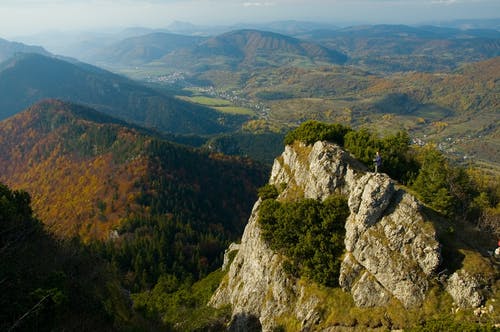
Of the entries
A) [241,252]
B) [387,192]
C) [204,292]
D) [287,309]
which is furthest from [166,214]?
[387,192]

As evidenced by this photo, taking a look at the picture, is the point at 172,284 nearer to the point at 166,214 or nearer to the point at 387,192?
the point at 166,214

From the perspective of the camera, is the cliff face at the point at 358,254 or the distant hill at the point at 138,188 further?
the distant hill at the point at 138,188

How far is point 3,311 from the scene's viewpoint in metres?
28.4

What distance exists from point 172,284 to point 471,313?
241 feet

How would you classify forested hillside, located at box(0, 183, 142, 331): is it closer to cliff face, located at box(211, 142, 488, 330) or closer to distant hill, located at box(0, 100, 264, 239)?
cliff face, located at box(211, 142, 488, 330)

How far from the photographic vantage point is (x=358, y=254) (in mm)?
45500

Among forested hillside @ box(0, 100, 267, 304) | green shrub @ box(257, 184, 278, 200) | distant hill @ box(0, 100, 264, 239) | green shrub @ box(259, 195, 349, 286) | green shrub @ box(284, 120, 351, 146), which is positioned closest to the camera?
green shrub @ box(259, 195, 349, 286)

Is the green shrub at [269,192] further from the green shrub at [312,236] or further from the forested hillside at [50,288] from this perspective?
the forested hillside at [50,288]

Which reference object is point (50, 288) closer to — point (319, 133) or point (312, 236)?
point (312, 236)

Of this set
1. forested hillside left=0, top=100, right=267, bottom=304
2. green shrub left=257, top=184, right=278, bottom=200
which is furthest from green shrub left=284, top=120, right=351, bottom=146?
forested hillside left=0, top=100, right=267, bottom=304

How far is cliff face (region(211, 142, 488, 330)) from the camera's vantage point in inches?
1630

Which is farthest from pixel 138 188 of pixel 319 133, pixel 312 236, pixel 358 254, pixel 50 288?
pixel 358 254

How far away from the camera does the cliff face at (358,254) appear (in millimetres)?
41406

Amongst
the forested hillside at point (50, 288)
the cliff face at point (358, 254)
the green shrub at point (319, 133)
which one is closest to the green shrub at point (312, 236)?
the cliff face at point (358, 254)
